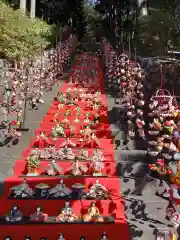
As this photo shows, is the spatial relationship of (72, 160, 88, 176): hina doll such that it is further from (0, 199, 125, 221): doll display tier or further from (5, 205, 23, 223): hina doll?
(5, 205, 23, 223): hina doll

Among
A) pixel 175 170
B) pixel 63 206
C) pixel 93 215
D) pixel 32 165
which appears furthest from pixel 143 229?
pixel 32 165

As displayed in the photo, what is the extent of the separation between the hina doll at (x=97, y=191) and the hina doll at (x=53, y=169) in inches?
68.2

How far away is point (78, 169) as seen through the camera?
14102 millimetres

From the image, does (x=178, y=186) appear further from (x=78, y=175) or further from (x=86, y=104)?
(x=86, y=104)

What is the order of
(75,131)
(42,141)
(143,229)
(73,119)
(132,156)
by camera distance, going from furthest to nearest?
(73,119) < (75,131) < (42,141) < (132,156) < (143,229)

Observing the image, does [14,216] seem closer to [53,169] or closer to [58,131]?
[53,169]

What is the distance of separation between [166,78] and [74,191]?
886cm

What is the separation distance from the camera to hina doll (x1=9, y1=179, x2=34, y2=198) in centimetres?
1235

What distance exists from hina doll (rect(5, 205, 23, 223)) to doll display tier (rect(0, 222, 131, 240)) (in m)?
0.26

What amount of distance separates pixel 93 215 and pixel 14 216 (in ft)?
7.76

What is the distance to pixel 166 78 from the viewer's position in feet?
62.4

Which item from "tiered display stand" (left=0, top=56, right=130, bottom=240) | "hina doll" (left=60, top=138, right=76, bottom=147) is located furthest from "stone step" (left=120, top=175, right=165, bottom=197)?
"hina doll" (left=60, top=138, right=76, bottom=147)

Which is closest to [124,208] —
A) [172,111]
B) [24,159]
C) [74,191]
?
[74,191]

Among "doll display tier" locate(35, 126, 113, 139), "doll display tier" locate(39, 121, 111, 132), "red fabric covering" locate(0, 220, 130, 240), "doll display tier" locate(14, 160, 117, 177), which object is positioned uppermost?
"doll display tier" locate(39, 121, 111, 132)
